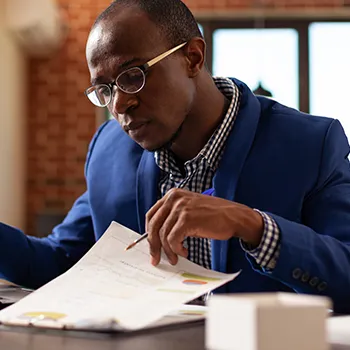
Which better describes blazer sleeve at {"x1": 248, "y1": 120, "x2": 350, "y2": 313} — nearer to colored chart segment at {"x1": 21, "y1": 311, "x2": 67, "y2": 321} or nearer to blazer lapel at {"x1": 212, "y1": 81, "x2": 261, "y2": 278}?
blazer lapel at {"x1": 212, "y1": 81, "x2": 261, "y2": 278}

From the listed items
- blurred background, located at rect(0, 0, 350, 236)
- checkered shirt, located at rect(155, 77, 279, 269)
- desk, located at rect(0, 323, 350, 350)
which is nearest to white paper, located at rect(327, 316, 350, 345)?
desk, located at rect(0, 323, 350, 350)

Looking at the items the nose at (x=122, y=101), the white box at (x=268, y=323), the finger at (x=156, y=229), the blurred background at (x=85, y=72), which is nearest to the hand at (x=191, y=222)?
the finger at (x=156, y=229)

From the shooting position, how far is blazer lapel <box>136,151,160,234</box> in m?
1.41

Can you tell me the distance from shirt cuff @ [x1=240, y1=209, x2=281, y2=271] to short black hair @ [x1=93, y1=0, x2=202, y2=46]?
0.50 metres

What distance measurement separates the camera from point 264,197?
1298mm

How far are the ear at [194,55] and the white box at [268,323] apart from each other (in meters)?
0.95

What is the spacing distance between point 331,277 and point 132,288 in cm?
38

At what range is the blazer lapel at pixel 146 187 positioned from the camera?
1410 millimetres

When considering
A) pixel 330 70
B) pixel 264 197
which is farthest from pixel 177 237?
pixel 330 70

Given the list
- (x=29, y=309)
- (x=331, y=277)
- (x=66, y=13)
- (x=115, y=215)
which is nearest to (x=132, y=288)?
(x=29, y=309)

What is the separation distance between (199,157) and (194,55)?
0.23 metres

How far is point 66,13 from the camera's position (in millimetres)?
5316

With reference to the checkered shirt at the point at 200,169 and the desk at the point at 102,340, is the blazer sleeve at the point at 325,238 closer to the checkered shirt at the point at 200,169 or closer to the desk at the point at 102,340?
the checkered shirt at the point at 200,169

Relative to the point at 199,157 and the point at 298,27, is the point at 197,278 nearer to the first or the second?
the point at 199,157
